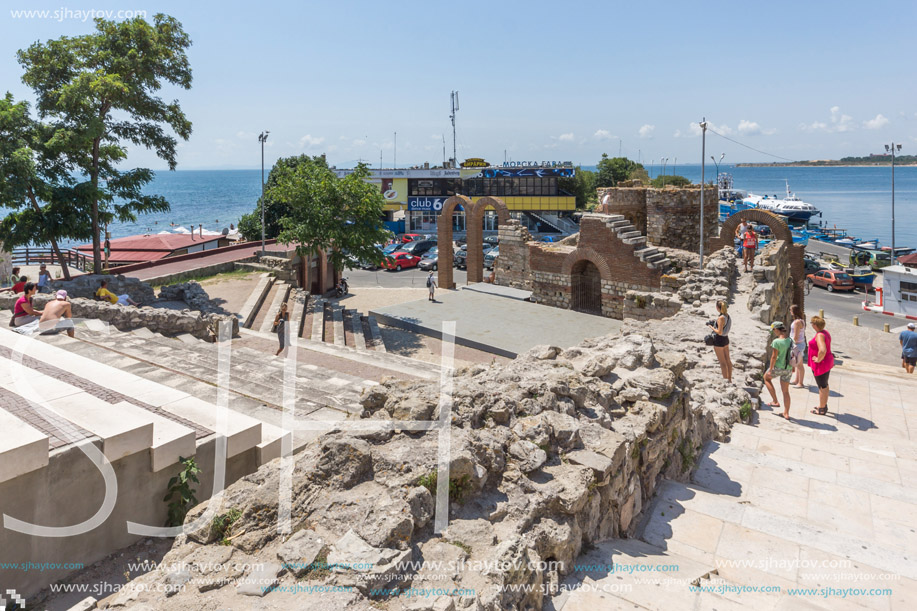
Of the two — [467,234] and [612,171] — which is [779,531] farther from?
[612,171]

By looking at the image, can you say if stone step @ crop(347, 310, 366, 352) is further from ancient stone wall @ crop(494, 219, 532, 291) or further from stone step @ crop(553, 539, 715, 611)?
stone step @ crop(553, 539, 715, 611)

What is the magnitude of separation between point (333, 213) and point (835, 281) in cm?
3191

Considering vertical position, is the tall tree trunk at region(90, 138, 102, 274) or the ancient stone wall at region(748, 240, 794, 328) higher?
the tall tree trunk at region(90, 138, 102, 274)

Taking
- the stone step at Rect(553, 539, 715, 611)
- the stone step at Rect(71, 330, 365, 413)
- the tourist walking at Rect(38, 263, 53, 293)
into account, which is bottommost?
the stone step at Rect(553, 539, 715, 611)

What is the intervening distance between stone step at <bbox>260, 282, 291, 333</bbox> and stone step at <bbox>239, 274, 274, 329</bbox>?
33cm

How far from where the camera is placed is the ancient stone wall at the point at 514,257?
27297mm

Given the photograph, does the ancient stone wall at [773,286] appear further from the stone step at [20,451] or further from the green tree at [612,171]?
→ the green tree at [612,171]

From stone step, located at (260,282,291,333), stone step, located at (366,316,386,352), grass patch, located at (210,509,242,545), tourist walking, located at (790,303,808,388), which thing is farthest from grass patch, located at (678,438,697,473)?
stone step, located at (260,282,291,333)

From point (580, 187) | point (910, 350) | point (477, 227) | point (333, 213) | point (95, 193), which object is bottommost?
point (910, 350)

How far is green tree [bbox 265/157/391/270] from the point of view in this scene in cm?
2047

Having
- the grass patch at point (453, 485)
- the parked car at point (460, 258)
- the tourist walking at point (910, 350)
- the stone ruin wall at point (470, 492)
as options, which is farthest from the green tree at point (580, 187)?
the grass patch at point (453, 485)

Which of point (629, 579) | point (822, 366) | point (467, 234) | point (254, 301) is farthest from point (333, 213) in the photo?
point (629, 579)

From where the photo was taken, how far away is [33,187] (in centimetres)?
1655

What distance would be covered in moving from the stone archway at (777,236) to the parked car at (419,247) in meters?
23.4
